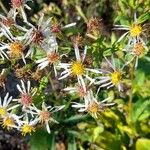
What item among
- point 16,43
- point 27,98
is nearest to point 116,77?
point 27,98

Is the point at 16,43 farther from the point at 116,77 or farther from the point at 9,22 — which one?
the point at 116,77

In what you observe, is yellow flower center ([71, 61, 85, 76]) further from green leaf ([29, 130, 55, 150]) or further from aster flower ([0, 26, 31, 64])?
green leaf ([29, 130, 55, 150])

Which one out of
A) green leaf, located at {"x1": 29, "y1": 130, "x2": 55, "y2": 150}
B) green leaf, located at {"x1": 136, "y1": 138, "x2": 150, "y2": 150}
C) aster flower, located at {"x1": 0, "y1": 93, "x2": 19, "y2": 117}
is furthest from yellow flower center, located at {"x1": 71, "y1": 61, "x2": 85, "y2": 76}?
green leaf, located at {"x1": 136, "y1": 138, "x2": 150, "y2": 150}

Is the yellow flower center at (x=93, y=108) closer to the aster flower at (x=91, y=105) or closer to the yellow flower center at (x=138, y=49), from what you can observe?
the aster flower at (x=91, y=105)

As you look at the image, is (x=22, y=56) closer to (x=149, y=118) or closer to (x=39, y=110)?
(x=39, y=110)

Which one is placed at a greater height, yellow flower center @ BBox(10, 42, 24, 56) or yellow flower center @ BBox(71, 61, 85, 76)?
yellow flower center @ BBox(10, 42, 24, 56)

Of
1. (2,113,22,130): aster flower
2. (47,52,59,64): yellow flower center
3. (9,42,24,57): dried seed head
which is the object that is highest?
(9,42,24,57): dried seed head

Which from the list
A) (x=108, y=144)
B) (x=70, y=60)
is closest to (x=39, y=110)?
(x=70, y=60)

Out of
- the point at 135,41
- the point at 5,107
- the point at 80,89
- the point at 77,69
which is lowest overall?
the point at 5,107
